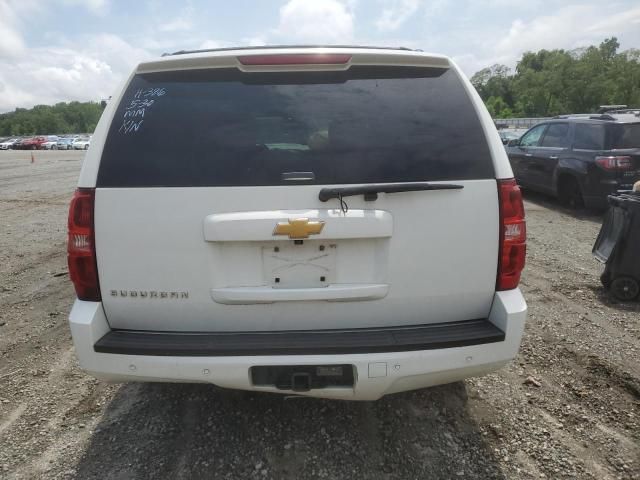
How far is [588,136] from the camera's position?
27.1ft

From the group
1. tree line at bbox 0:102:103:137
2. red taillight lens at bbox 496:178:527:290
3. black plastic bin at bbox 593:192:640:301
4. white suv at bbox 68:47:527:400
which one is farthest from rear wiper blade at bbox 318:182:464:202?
tree line at bbox 0:102:103:137

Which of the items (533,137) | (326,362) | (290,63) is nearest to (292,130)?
(290,63)

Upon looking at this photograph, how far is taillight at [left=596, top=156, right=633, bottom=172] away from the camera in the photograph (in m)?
7.61

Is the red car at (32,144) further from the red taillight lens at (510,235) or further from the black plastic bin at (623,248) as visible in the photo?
the red taillight lens at (510,235)

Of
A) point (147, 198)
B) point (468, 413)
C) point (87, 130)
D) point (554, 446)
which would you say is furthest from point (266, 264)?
point (87, 130)

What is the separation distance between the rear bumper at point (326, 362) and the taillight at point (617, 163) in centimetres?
693

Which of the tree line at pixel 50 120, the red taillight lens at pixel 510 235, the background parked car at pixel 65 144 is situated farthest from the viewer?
the tree line at pixel 50 120

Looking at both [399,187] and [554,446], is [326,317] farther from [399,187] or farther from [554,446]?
[554,446]

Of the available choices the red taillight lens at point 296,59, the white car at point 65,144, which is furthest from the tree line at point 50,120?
the red taillight lens at point 296,59

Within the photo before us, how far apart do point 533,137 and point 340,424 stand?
927cm

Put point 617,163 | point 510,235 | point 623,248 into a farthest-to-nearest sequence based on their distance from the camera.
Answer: point 617,163 < point 623,248 < point 510,235

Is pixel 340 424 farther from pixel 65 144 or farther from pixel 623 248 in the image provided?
pixel 65 144

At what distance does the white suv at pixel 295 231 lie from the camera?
206cm

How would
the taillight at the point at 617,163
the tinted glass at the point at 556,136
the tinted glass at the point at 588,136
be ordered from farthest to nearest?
the tinted glass at the point at 556,136, the tinted glass at the point at 588,136, the taillight at the point at 617,163
